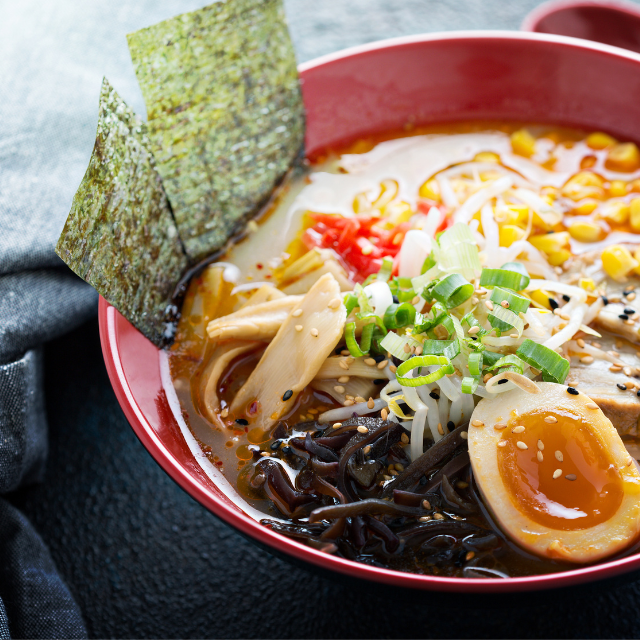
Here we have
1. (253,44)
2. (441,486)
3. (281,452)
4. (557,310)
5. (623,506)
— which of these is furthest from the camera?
(253,44)

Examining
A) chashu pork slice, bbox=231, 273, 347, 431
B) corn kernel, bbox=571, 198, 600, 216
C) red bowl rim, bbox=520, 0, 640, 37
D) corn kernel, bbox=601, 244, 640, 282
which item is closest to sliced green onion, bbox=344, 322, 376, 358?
chashu pork slice, bbox=231, 273, 347, 431

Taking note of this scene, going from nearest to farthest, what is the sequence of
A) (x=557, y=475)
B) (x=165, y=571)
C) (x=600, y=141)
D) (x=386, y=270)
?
(x=557, y=475) → (x=165, y=571) → (x=386, y=270) → (x=600, y=141)

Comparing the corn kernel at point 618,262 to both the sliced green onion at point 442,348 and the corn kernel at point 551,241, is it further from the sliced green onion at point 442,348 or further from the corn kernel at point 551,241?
the sliced green onion at point 442,348

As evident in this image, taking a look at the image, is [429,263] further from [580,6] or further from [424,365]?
[580,6]

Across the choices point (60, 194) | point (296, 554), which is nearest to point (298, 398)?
point (296, 554)

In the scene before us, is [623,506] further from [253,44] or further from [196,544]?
[253,44]

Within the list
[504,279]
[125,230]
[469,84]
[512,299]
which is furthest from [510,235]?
[125,230]
